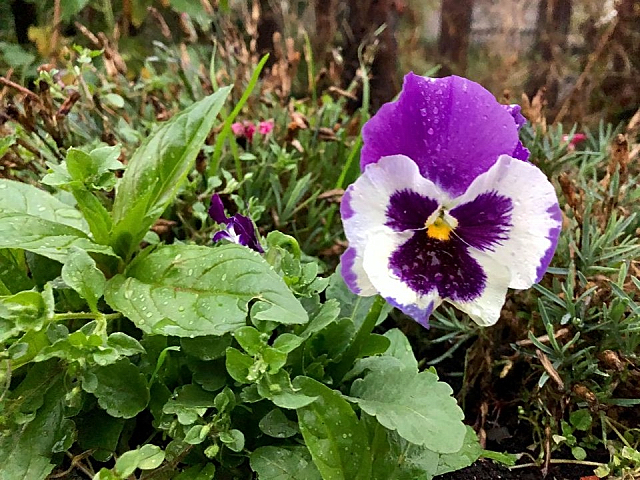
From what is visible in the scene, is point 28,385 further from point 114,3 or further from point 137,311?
point 114,3

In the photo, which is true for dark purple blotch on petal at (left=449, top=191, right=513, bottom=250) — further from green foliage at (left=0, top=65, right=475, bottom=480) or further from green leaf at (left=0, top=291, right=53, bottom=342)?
green leaf at (left=0, top=291, right=53, bottom=342)

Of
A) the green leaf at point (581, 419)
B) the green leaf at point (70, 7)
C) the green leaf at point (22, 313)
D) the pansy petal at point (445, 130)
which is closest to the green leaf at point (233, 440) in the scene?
the green leaf at point (22, 313)

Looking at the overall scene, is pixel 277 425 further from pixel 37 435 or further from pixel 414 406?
pixel 37 435

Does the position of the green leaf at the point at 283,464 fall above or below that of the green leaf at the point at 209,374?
below

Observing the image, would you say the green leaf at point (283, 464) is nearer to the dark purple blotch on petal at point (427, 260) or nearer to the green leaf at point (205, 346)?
the green leaf at point (205, 346)

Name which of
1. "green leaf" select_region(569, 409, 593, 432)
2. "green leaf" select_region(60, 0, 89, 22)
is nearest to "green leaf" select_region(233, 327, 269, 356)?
"green leaf" select_region(569, 409, 593, 432)

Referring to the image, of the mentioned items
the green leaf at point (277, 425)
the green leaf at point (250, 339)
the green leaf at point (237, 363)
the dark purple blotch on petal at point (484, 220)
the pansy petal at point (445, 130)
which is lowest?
the green leaf at point (277, 425)
